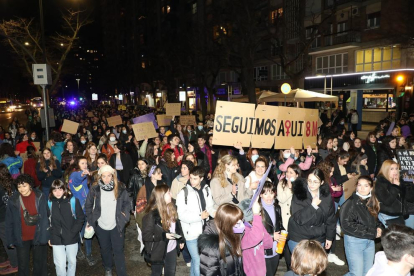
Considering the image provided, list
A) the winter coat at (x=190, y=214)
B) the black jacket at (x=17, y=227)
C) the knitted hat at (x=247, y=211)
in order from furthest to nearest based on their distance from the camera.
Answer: the black jacket at (x=17, y=227) → the winter coat at (x=190, y=214) → the knitted hat at (x=247, y=211)

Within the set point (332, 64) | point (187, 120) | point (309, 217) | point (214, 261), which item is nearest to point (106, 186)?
point (214, 261)

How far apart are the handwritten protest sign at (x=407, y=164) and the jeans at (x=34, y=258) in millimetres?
6489

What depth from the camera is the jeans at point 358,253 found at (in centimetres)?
434

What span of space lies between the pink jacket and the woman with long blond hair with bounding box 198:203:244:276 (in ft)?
1.08

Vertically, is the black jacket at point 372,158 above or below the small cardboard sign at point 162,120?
below

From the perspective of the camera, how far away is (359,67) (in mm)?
28312

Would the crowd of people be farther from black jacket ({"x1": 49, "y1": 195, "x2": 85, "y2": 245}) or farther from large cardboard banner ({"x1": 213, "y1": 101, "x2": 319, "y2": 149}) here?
large cardboard banner ({"x1": 213, "y1": 101, "x2": 319, "y2": 149})

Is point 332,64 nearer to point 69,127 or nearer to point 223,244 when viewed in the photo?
point 69,127

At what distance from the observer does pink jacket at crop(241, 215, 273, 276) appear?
145 inches

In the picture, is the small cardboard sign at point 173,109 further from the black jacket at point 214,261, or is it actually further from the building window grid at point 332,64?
the building window grid at point 332,64

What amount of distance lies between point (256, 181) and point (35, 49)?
2445 centimetres

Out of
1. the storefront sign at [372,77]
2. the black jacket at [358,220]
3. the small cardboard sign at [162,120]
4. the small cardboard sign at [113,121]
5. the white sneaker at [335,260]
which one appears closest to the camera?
the black jacket at [358,220]

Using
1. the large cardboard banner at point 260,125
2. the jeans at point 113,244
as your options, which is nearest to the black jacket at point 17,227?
the jeans at point 113,244

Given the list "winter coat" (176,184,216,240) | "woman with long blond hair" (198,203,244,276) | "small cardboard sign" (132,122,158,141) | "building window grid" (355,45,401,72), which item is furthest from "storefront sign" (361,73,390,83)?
"woman with long blond hair" (198,203,244,276)
